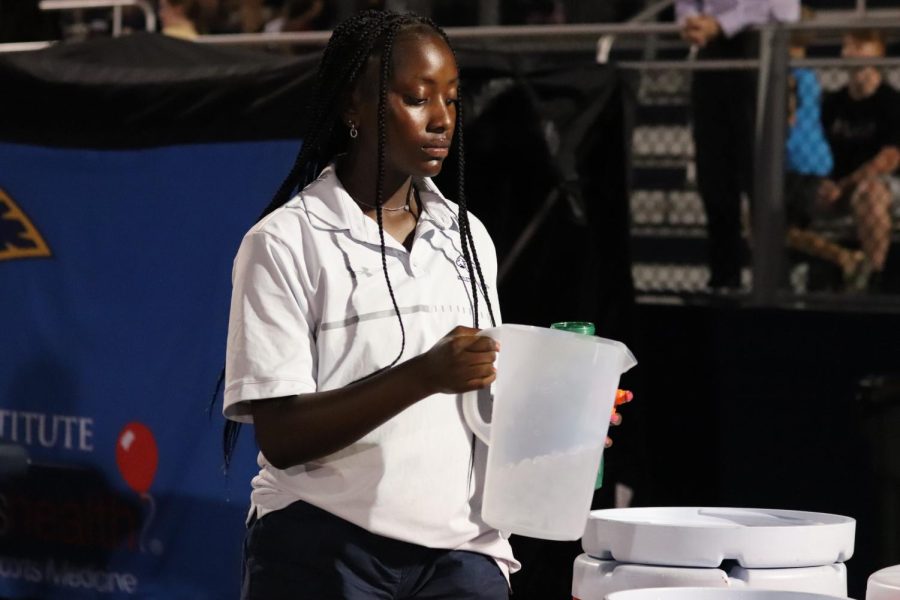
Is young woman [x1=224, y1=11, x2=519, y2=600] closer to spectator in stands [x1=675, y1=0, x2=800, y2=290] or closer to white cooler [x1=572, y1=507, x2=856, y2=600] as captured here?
white cooler [x1=572, y1=507, x2=856, y2=600]

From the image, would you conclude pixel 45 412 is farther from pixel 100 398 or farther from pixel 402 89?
pixel 402 89

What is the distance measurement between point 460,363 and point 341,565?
0.40 meters

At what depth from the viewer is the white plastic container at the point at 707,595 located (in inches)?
76.6

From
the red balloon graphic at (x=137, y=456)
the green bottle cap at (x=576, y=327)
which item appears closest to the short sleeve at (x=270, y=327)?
the green bottle cap at (x=576, y=327)

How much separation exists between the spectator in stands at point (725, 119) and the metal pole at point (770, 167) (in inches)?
2.0

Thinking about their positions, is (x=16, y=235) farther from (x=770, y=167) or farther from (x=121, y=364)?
(x=770, y=167)

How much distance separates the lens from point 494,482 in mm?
2076

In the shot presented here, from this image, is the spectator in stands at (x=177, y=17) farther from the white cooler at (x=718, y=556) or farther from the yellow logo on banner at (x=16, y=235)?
the white cooler at (x=718, y=556)

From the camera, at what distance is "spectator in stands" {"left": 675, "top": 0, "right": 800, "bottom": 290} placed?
5.28 metres

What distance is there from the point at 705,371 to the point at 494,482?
315 centimetres

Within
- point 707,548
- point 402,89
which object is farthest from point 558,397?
point 402,89

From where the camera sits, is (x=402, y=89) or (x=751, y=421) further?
(x=751, y=421)

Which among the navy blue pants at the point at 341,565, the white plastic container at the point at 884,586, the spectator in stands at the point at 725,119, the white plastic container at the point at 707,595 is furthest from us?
the spectator in stands at the point at 725,119

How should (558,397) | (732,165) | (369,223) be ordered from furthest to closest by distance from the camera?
(732,165)
(369,223)
(558,397)
